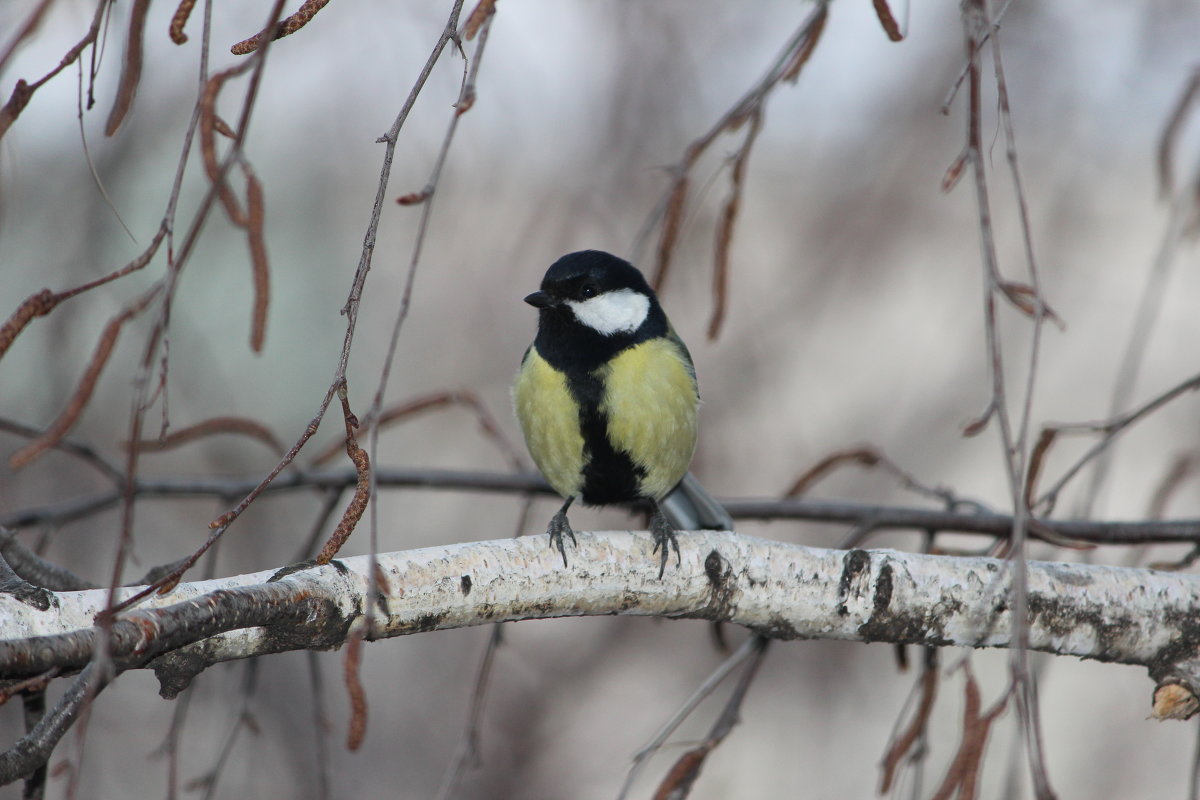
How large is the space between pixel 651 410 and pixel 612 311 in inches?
15.0

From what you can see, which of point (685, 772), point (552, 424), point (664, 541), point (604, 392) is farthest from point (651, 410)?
point (685, 772)

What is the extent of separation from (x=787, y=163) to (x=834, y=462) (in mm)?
3390

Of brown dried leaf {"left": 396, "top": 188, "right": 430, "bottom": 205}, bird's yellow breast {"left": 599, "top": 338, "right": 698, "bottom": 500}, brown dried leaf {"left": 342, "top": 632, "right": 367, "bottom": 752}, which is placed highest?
bird's yellow breast {"left": 599, "top": 338, "right": 698, "bottom": 500}

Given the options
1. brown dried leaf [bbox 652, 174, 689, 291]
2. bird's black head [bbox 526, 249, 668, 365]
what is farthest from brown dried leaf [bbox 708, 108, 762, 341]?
bird's black head [bbox 526, 249, 668, 365]

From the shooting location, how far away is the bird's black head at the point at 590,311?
2.91 m

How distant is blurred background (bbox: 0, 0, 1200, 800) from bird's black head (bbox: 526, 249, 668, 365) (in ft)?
4.08

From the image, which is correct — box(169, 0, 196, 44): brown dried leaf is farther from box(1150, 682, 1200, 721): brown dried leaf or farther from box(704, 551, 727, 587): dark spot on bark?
box(1150, 682, 1200, 721): brown dried leaf

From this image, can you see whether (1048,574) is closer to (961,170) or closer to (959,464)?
(961,170)

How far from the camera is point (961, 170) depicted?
152 centimetres

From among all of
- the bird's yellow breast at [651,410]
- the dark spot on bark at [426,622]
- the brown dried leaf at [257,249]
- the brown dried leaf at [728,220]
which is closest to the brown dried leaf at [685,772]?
the dark spot on bark at [426,622]

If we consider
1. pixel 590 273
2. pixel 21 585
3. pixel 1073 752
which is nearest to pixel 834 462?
pixel 590 273

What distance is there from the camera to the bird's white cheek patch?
2969 mm

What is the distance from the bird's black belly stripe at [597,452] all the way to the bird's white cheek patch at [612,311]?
8.1 inches

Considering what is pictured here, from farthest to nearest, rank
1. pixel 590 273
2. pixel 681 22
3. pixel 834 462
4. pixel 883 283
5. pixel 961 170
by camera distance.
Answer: pixel 883 283 → pixel 681 22 → pixel 590 273 → pixel 834 462 → pixel 961 170
